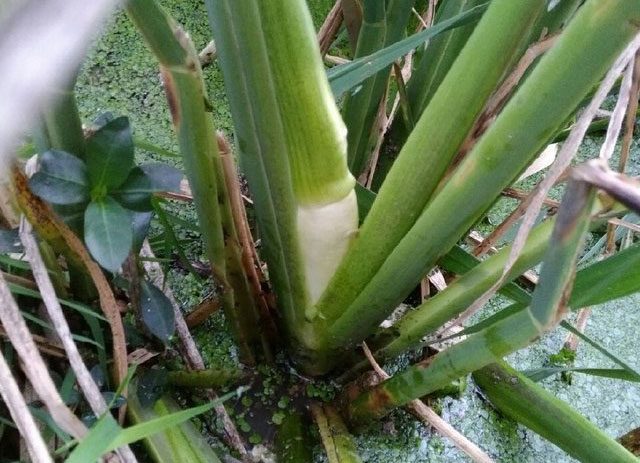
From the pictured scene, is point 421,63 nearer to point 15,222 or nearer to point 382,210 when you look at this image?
point 382,210

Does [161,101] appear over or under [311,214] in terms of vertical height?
under

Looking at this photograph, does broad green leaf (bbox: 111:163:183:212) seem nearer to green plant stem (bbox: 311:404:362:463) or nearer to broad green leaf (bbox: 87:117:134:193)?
broad green leaf (bbox: 87:117:134:193)

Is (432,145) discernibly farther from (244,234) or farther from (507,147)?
(244,234)

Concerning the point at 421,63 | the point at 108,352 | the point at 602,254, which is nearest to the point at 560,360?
the point at 602,254

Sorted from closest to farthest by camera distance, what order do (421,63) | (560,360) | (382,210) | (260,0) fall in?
(260,0) < (382,210) < (421,63) < (560,360)

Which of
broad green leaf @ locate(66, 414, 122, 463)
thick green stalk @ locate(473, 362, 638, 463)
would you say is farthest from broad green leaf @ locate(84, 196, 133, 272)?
thick green stalk @ locate(473, 362, 638, 463)
